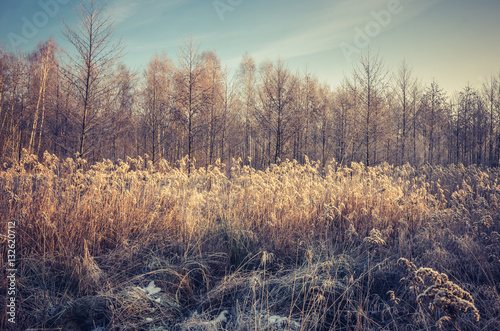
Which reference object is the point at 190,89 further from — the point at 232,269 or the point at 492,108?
the point at 492,108

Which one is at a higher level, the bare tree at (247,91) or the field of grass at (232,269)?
the bare tree at (247,91)

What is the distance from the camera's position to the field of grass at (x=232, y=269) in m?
1.95

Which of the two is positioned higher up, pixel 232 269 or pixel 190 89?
pixel 190 89

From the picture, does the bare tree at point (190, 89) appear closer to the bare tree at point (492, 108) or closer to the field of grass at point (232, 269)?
the field of grass at point (232, 269)

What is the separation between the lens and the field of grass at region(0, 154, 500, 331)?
1951mm

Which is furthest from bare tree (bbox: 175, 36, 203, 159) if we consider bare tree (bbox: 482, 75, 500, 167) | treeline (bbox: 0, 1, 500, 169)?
bare tree (bbox: 482, 75, 500, 167)

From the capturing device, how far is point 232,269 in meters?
2.93

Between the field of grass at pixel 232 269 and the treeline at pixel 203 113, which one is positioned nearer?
the field of grass at pixel 232 269

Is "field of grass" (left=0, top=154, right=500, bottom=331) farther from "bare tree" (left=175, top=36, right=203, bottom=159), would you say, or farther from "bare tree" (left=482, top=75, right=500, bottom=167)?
"bare tree" (left=482, top=75, right=500, bottom=167)

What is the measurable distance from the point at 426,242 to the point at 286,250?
1.91m

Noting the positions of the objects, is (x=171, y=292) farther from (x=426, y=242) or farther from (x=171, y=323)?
(x=426, y=242)

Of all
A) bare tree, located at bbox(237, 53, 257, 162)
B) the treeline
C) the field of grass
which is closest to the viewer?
the field of grass

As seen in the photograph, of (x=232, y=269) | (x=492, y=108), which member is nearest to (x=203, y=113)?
(x=232, y=269)

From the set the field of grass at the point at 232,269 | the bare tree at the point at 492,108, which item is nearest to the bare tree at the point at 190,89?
the field of grass at the point at 232,269
